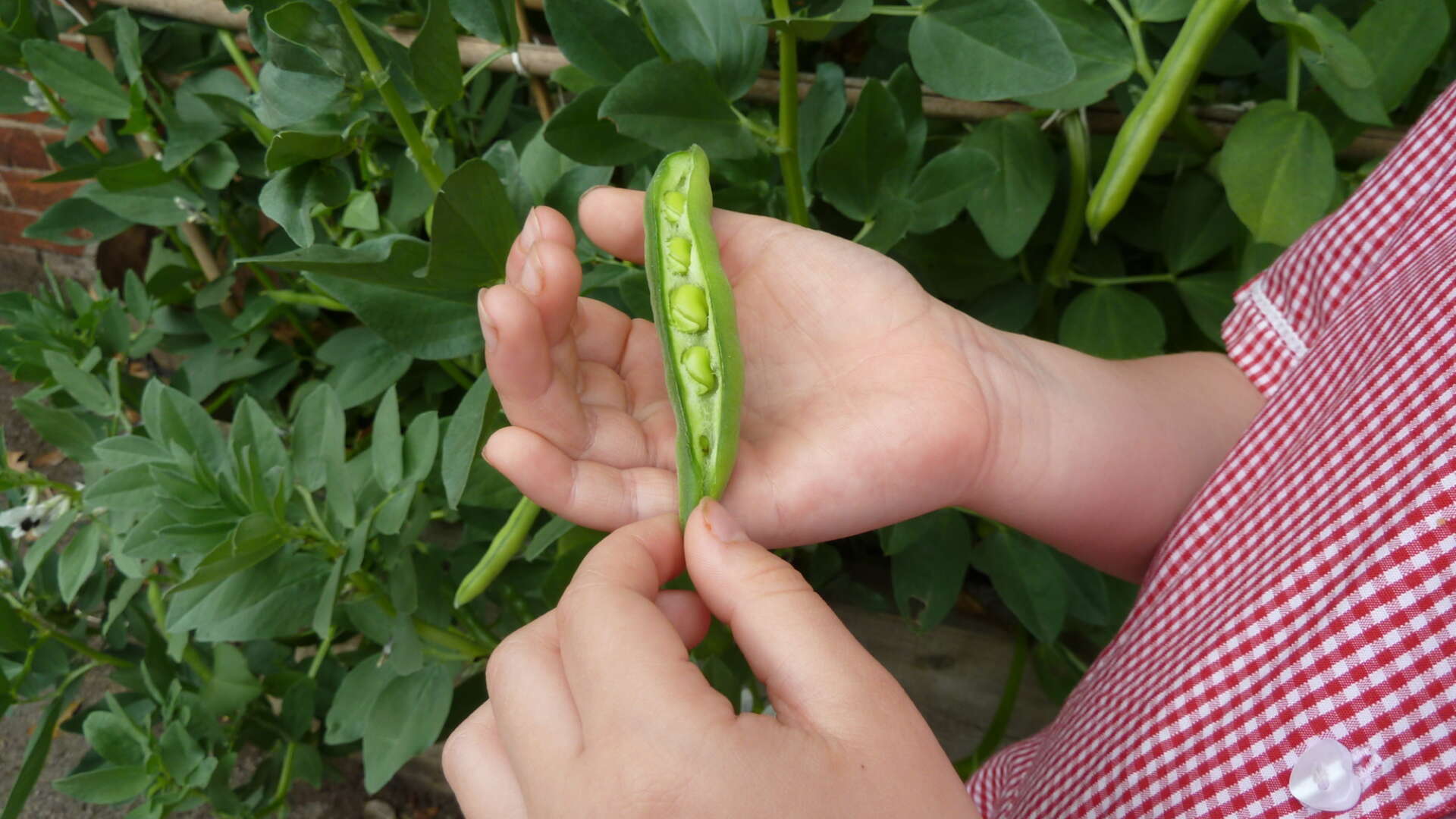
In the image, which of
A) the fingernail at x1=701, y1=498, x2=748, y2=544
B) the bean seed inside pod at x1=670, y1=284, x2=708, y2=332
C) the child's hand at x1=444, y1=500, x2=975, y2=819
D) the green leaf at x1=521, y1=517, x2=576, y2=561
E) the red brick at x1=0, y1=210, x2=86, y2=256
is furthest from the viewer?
the red brick at x1=0, y1=210, x2=86, y2=256

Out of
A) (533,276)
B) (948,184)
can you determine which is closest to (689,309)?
(533,276)

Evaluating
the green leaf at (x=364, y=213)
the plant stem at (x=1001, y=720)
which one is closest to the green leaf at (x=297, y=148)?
the green leaf at (x=364, y=213)

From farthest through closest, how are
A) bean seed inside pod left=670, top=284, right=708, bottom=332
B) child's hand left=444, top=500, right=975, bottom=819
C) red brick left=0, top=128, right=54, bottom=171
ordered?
red brick left=0, top=128, right=54, bottom=171 → bean seed inside pod left=670, top=284, right=708, bottom=332 → child's hand left=444, top=500, right=975, bottom=819

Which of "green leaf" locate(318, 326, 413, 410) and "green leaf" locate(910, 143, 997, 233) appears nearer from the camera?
"green leaf" locate(910, 143, 997, 233)

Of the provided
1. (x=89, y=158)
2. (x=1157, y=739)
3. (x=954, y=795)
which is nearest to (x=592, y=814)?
(x=954, y=795)

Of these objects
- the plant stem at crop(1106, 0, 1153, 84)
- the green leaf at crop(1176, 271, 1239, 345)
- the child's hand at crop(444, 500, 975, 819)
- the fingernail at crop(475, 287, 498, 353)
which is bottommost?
the green leaf at crop(1176, 271, 1239, 345)

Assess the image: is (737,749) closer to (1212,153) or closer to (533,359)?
(533,359)

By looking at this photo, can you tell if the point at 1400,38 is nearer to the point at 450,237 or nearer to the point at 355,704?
the point at 450,237

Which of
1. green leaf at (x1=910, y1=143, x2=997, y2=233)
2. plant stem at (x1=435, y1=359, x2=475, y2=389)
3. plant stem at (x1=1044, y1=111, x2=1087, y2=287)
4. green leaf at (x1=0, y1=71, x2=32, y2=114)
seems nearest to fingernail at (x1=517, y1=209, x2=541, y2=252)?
green leaf at (x1=910, y1=143, x2=997, y2=233)

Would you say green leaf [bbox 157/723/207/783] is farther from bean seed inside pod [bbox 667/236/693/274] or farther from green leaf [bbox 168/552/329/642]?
bean seed inside pod [bbox 667/236/693/274]
